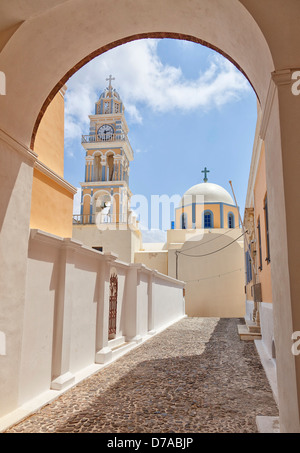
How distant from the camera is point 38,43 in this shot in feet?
13.5

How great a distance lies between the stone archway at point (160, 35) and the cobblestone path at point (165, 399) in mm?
860

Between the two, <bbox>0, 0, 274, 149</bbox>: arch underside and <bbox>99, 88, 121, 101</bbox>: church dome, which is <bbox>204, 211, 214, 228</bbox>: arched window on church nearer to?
<bbox>99, 88, 121, 101</bbox>: church dome

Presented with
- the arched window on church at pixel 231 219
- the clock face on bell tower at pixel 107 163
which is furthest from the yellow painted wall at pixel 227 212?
the clock face on bell tower at pixel 107 163

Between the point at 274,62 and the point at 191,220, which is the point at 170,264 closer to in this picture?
the point at 191,220

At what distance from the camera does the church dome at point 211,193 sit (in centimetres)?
2992

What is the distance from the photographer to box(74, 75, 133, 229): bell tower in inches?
926

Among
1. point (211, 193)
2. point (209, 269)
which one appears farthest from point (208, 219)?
point (209, 269)

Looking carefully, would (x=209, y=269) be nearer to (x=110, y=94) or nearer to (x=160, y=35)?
(x=110, y=94)

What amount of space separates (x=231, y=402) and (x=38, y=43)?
17.2 feet

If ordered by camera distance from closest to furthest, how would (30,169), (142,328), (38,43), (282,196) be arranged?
(282,196), (38,43), (30,169), (142,328)

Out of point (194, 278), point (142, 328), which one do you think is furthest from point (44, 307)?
point (194, 278)

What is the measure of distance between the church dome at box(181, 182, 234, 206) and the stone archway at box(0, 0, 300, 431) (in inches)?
1010

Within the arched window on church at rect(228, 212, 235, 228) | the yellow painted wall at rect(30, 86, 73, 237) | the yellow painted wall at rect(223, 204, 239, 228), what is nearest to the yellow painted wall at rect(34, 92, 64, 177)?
the yellow painted wall at rect(30, 86, 73, 237)

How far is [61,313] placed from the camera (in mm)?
5531
